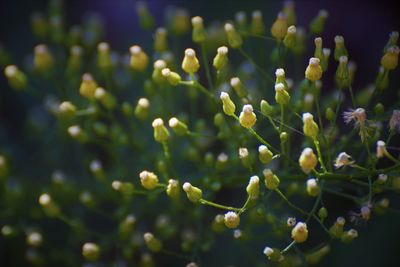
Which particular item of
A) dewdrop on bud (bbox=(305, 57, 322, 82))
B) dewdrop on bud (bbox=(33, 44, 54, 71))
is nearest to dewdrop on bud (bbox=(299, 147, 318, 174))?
dewdrop on bud (bbox=(305, 57, 322, 82))

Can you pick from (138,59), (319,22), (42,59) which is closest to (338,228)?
(319,22)

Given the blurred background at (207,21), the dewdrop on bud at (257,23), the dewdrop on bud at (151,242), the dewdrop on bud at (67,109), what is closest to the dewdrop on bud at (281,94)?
the dewdrop on bud at (257,23)

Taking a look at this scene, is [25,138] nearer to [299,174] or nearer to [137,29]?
[137,29]

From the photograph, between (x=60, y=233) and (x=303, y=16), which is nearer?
(x=60, y=233)

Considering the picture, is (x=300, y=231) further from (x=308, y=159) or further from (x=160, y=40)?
(x=160, y=40)

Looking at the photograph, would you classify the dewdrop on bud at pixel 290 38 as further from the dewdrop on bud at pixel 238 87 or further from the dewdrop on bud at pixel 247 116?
the dewdrop on bud at pixel 247 116

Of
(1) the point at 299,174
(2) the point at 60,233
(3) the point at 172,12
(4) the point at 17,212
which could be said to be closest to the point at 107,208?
(2) the point at 60,233
